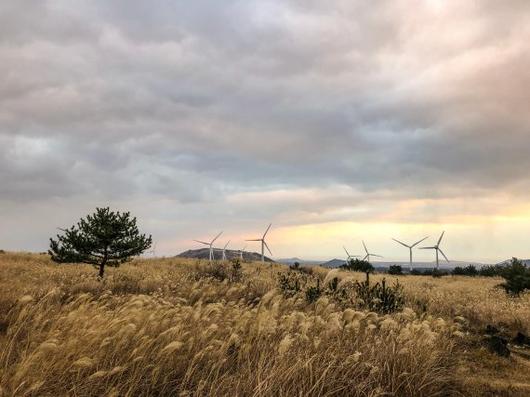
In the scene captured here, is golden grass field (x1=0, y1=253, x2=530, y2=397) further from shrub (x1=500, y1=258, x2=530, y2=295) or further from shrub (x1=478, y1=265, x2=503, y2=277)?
shrub (x1=478, y1=265, x2=503, y2=277)

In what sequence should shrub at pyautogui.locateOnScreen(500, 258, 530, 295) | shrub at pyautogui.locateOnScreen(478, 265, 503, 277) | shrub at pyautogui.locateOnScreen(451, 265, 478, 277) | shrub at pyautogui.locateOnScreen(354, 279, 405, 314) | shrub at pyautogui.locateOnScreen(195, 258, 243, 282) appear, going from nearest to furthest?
shrub at pyautogui.locateOnScreen(354, 279, 405, 314), shrub at pyautogui.locateOnScreen(195, 258, 243, 282), shrub at pyautogui.locateOnScreen(500, 258, 530, 295), shrub at pyautogui.locateOnScreen(478, 265, 503, 277), shrub at pyautogui.locateOnScreen(451, 265, 478, 277)

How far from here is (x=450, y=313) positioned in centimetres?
1557

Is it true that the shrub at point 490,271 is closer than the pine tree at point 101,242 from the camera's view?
No

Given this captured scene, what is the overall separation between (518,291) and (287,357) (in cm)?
2537

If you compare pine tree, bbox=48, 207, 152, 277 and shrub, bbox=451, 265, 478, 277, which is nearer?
pine tree, bbox=48, 207, 152, 277

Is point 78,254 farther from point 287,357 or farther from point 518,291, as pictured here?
point 518,291

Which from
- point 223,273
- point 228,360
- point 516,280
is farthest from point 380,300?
point 516,280

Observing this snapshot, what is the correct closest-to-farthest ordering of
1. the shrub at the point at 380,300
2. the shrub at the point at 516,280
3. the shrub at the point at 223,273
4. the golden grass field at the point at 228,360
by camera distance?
the golden grass field at the point at 228,360 < the shrub at the point at 380,300 < the shrub at the point at 223,273 < the shrub at the point at 516,280

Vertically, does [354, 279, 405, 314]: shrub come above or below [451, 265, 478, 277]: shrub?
below

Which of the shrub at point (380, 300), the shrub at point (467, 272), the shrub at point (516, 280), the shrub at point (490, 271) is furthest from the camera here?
the shrub at point (467, 272)

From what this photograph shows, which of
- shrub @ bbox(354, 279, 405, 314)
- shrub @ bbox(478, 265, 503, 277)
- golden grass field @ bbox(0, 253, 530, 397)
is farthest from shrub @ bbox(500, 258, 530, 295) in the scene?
golden grass field @ bbox(0, 253, 530, 397)

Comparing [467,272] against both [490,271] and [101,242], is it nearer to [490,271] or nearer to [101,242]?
[490,271]

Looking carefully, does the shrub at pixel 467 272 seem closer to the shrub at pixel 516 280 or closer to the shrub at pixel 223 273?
the shrub at pixel 516 280

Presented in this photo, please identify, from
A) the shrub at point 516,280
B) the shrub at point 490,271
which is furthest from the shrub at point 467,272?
the shrub at point 516,280
